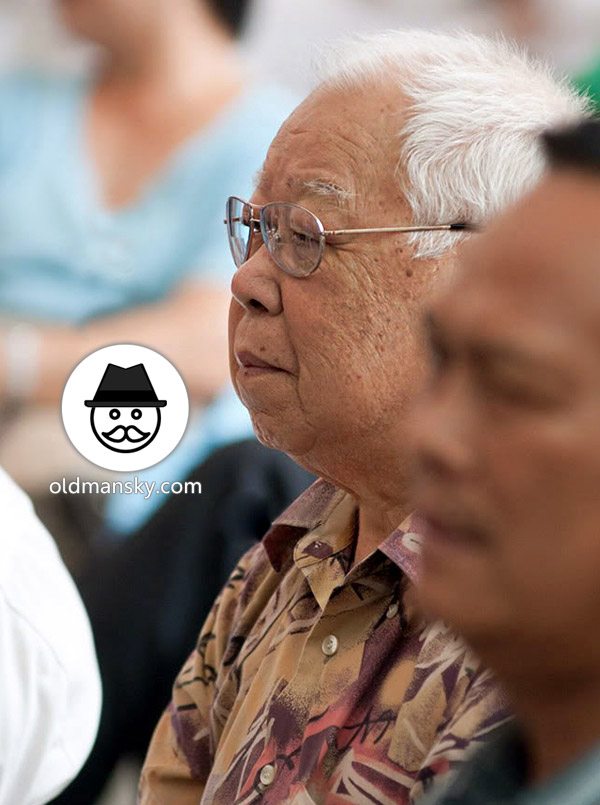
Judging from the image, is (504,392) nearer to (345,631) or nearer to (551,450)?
(551,450)

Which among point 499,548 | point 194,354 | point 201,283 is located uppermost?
point 201,283

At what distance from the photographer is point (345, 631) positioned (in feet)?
3.36

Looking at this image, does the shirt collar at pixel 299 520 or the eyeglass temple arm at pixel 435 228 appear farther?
the shirt collar at pixel 299 520

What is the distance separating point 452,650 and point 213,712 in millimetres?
406

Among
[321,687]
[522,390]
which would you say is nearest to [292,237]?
[321,687]

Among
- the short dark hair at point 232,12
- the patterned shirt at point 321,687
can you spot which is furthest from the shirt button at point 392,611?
the short dark hair at point 232,12

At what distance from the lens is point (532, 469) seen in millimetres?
495

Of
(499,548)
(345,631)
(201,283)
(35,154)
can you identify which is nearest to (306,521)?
(345,631)

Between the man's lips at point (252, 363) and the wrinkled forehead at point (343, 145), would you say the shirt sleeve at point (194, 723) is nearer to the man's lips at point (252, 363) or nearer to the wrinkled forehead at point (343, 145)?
the man's lips at point (252, 363)

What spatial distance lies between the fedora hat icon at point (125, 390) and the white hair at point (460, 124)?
94cm

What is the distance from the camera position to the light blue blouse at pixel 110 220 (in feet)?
6.48

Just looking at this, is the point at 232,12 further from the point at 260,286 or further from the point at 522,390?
the point at 522,390

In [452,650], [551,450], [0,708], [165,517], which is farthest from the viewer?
[165,517]

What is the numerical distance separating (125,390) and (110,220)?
309 mm
